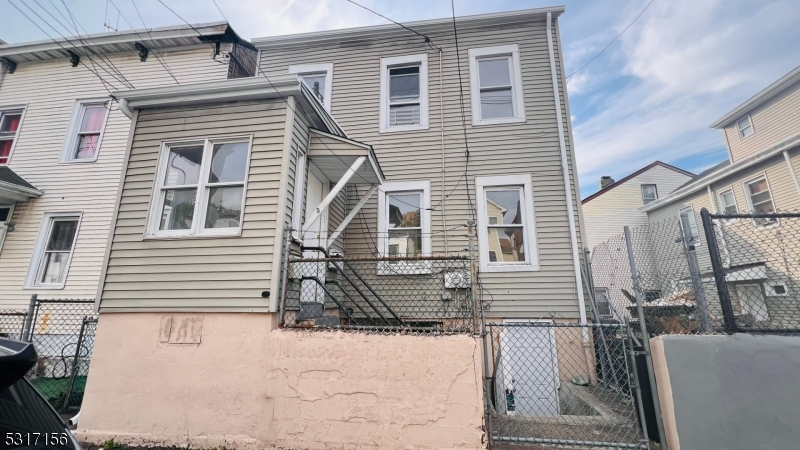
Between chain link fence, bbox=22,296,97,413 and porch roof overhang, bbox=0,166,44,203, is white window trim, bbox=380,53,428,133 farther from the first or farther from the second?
porch roof overhang, bbox=0,166,44,203

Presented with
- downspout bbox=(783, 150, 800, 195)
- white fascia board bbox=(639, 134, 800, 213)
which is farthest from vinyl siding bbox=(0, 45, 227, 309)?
downspout bbox=(783, 150, 800, 195)

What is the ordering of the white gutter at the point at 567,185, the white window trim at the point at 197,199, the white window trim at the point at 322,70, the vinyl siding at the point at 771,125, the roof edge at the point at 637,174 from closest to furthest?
1. the white window trim at the point at 197,199
2. the white gutter at the point at 567,185
3. the white window trim at the point at 322,70
4. the vinyl siding at the point at 771,125
5. the roof edge at the point at 637,174

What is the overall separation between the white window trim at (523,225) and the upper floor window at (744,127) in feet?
46.4

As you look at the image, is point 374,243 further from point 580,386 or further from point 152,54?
point 152,54

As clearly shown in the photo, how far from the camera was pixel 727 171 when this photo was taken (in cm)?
1317

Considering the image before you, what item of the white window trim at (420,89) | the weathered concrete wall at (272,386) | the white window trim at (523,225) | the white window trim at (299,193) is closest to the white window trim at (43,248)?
the weathered concrete wall at (272,386)

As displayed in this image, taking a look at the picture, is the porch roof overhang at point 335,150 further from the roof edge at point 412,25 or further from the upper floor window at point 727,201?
the upper floor window at point 727,201

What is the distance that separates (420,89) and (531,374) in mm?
6361

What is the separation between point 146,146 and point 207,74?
4958 millimetres

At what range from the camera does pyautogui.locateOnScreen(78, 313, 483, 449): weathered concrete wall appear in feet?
11.9

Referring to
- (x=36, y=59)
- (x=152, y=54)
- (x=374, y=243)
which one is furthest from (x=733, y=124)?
(x=36, y=59)

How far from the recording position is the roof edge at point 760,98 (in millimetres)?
12000

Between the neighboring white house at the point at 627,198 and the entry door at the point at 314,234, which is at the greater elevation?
the neighboring white house at the point at 627,198

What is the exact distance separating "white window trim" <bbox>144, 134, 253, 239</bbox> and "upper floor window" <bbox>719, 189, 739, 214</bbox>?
17.4 m
